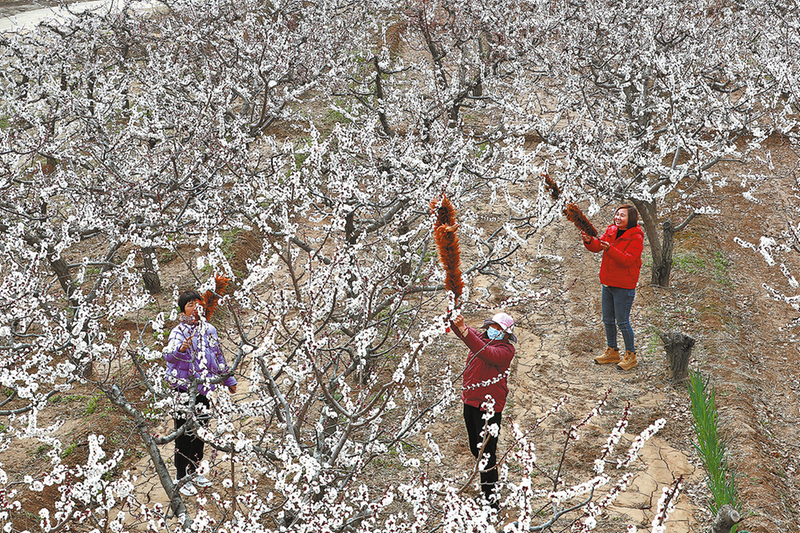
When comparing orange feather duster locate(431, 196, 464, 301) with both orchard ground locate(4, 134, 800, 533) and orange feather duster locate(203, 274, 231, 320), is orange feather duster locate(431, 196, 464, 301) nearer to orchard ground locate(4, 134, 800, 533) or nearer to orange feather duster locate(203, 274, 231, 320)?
orange feather duster locate(203, 274, 231, 320)

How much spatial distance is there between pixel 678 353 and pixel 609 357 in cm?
72

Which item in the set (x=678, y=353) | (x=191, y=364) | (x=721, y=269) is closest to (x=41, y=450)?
(x=191, y=364)

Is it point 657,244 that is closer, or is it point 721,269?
point 657,244

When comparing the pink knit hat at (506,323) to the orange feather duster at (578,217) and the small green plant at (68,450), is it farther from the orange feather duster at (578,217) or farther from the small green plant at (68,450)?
the small green plant at (68,450)

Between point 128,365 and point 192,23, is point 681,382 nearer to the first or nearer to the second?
point 128,365

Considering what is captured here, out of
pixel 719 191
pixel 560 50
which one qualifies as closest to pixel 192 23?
pixel 560 50

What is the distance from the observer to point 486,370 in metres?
3.95

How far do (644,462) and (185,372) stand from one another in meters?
3.79

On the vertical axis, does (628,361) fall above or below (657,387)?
above

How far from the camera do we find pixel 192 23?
430 inches

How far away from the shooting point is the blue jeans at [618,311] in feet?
18.4

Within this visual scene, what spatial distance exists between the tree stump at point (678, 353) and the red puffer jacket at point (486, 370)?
246cm

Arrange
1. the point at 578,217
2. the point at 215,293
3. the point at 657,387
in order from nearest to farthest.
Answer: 1. the point at 215,293
2. the point at 578,217
3. the point at 657,387

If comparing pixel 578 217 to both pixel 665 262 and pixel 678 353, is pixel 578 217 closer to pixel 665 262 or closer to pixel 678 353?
pixel 678 353
